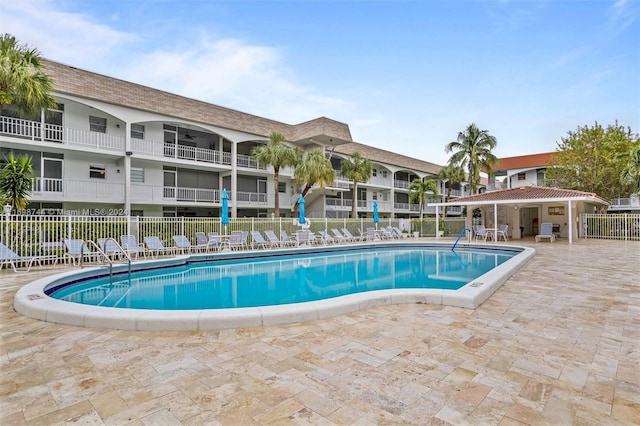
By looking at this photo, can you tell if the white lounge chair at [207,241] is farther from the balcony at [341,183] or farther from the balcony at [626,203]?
the balcony at [626,203]

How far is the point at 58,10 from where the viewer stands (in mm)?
8141

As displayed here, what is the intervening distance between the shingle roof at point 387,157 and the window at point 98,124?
16.8 m

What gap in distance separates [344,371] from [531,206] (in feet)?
83.2

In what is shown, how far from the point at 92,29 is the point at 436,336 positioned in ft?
40.5

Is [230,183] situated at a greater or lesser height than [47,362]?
greater

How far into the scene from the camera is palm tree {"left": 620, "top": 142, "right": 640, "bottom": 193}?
21.7 m

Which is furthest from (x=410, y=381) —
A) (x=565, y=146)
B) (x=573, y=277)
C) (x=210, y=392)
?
(x=565, y=146)

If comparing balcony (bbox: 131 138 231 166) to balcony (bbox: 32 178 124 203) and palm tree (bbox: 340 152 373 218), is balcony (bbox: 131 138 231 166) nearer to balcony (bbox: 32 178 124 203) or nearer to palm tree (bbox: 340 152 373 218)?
balcony (bbox: 32 178 124 203)

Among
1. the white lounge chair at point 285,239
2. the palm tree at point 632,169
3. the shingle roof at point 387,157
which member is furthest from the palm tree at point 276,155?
the palm tree at point 632,169

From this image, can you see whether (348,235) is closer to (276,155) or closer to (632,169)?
(276,155)

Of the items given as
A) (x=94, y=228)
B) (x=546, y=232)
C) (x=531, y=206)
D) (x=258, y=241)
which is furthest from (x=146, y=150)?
(x=531, y=206)

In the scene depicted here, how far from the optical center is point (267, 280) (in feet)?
32.5

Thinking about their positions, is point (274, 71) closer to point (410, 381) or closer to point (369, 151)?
point (410, 381)

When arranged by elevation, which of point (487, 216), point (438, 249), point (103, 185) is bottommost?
point (438, 249)
